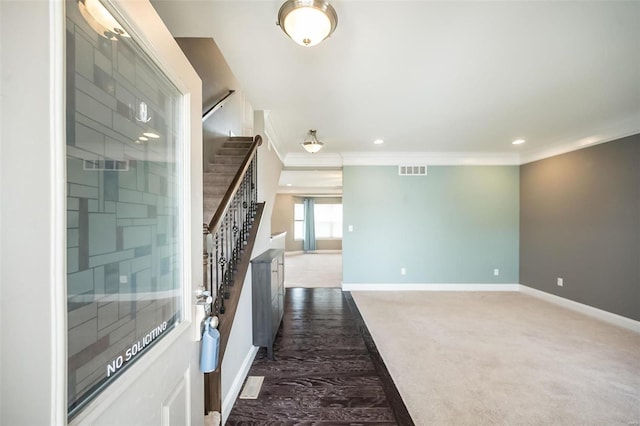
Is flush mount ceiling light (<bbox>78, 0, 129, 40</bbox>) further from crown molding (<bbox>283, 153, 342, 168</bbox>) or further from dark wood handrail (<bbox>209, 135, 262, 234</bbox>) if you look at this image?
crown molding (<bbox>283, 153, 342, 168</bbox>)

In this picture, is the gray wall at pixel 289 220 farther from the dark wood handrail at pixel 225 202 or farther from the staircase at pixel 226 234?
the dark wood handrail at pixel 225 202

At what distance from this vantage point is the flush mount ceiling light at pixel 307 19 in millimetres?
1302

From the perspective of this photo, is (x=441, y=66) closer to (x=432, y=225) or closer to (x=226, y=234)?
(x=226, y=234)

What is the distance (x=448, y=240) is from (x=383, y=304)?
189cm

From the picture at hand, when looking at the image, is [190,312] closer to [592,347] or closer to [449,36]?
[449,36]

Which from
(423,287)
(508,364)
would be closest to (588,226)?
(423,287)

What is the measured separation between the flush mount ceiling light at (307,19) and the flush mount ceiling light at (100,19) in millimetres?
889

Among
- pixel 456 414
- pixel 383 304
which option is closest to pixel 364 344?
pixel 456 414

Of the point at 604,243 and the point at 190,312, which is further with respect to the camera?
the point at 604,243

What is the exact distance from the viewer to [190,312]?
3.46 feet

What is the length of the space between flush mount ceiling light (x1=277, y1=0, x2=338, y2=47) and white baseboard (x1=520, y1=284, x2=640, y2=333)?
4.77m

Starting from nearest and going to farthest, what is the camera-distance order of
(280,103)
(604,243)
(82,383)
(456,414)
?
1. (82,383)
2. (456,414)
3. (280,103)
4. (604,243)

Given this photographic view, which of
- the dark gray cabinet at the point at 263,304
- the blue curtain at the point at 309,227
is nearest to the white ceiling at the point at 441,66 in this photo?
the dark gray cabinet at the point at 263,304

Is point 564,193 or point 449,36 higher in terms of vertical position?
point 449,36
